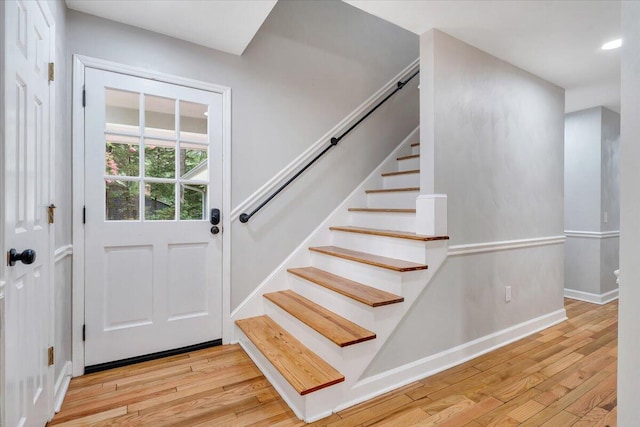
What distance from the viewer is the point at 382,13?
1.94 m

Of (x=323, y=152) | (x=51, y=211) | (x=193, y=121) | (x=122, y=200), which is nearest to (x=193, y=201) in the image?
(x=122, y=200)

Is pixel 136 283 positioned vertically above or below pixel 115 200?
below

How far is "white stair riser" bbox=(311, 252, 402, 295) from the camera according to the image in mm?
1893

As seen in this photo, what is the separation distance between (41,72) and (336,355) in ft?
6.45

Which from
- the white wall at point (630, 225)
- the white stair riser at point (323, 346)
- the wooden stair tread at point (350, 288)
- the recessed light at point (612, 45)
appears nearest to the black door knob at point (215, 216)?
the wooden stair tread at point (350, 288)

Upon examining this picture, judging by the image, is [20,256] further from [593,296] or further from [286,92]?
[593,296]

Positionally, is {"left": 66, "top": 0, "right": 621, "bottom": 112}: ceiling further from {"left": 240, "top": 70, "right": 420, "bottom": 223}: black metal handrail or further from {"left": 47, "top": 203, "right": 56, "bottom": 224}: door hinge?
{"left": 47, "top": 203, "right": 56, "bottom": 224}: door hinge

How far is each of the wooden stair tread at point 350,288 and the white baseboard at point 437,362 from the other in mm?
439

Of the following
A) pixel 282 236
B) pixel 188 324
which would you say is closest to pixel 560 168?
pixel 282 236

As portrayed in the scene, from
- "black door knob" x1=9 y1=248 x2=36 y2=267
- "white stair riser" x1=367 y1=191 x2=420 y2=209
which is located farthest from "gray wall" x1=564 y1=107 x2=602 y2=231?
"black door knob" x1=9 y1=248 x2=36 y2=267

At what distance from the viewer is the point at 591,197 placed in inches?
146

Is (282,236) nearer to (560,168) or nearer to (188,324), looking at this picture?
(188,324)

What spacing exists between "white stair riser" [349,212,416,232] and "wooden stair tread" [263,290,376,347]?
2.79 feet

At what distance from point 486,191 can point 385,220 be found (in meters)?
0.78
